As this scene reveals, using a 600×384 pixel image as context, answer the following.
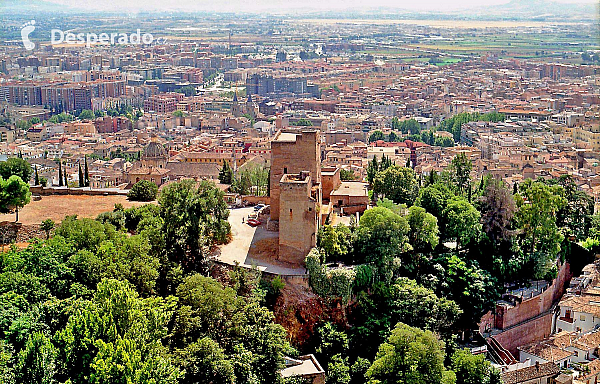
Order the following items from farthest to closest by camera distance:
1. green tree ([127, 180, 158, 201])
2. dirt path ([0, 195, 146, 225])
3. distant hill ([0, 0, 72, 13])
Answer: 1. distant hill ([0, 0, 72, 13])
2. green tree ([127, 180, 158, 201])
3. dirt path ([0, 195, 146, 225])

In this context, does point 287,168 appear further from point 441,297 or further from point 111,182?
point 111,182

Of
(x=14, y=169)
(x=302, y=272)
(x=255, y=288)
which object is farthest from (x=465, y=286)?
(x=14, y=169)

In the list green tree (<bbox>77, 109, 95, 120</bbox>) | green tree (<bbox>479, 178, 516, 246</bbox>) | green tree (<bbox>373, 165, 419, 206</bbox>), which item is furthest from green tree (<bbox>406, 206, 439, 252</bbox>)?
green tree (<bbox>77, 109, 95, 120</bbox>)

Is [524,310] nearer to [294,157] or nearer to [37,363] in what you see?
[294,157]

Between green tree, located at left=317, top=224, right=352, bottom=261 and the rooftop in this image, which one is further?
green tree, located at left=317, top=224, right=352, bottom=261

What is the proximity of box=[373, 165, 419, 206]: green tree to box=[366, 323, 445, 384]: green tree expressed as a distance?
197 inches

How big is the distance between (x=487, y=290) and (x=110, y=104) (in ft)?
160

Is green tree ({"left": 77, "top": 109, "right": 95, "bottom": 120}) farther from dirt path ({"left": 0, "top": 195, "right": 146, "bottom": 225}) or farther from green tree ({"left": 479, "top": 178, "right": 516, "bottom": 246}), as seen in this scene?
green tree ({"left": 479, "top": 178, "right": 516, "bottom": 246})

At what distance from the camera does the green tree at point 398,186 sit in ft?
55.4

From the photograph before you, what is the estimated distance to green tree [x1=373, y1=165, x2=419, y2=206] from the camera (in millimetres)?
16875

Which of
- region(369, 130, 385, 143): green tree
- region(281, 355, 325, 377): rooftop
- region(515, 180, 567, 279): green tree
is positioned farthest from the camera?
region(369, 130, 385, 143): green tree

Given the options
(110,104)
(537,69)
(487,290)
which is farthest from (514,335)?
(537,69)

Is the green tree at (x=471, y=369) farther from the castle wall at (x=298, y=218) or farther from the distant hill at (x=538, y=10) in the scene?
the distant hill at (x=538, y=10)

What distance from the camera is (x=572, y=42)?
8200cm
